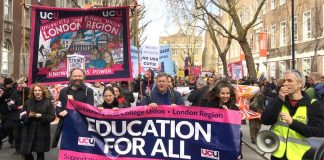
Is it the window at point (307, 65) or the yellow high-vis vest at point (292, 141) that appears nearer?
the yellow high-vis vest at point (292, 141)

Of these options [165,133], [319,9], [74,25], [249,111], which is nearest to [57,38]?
[74,25]

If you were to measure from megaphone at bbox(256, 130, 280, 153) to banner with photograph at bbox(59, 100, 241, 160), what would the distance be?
77 centimetres

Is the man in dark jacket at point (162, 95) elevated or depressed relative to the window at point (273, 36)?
depressed

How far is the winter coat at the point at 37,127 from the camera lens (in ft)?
24.1

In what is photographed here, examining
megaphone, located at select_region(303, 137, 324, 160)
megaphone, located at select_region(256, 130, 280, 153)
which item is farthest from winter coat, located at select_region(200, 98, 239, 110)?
megaphone, located at select_region(303, 137, 324, 160)

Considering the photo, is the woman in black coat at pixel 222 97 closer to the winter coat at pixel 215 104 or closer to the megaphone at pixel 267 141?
the winter coat at pixel 215 104

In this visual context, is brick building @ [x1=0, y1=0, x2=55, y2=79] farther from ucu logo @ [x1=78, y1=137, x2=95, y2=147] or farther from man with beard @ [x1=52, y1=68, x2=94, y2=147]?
ucu logo @ [x1=78, y1=137, x2=95, y2=147]

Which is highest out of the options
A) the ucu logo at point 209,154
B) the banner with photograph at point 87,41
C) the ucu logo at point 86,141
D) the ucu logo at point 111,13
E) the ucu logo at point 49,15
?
the ucu logo at point 111,13

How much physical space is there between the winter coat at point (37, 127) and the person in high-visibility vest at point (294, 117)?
13.1ft

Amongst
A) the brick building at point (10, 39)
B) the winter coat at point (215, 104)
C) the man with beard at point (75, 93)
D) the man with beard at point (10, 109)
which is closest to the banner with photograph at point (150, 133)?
the winter coat at point (215, 104)

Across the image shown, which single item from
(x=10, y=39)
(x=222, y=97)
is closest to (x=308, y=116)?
(x=222, y=97)

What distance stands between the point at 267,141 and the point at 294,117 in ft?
1.17

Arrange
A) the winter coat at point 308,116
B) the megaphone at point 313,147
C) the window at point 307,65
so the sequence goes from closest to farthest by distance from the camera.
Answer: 1. the megaphone at point 313,147
2. the winter coat at point 308,116
3. the window at point 307,65

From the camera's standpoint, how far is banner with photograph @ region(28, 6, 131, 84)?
8133 mm
